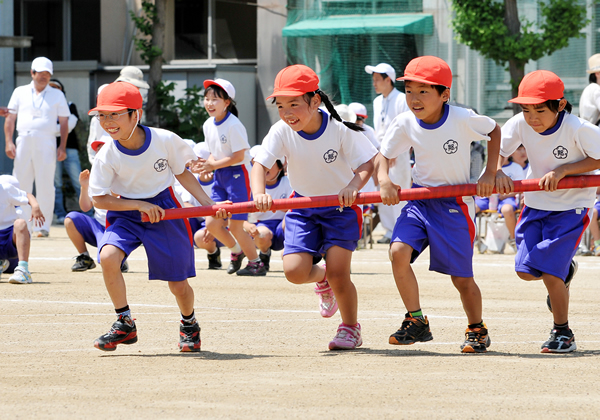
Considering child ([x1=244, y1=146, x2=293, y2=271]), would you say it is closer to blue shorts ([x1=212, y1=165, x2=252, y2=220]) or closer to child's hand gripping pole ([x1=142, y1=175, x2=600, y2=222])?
blue shorts ([x1=212, y1=165, x2=252, y2=220])

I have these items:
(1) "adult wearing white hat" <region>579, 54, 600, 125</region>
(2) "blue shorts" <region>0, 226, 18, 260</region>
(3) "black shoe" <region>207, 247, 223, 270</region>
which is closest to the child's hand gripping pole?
(2) "blue shorts" <region>0, 226, 18, 260</region>

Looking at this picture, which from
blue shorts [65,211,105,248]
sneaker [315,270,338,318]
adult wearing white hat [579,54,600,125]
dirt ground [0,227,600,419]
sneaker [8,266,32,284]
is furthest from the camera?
adult wearing white hat [579,54,600,125]

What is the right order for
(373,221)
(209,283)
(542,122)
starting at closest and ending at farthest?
(542,122)
(209,283)
(373,221)

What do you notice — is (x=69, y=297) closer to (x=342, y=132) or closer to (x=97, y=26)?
(x=342, y=132)

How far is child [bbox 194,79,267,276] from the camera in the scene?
10461 millimetres

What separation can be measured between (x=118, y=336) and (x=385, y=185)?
1815 millimetres

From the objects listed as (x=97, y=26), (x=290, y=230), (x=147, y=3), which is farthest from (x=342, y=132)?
(x=97, y=26)

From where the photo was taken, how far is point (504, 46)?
52.1 ft

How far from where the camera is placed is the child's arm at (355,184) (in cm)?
602

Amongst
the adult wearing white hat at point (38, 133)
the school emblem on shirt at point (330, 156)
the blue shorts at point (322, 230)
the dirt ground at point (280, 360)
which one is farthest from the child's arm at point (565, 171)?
the adult wearing white hat at point (38, 133)

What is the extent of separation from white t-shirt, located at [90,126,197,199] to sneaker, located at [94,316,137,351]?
791 millimetres

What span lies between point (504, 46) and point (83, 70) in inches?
375

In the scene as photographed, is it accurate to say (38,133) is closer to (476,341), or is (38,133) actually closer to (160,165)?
(160,165)

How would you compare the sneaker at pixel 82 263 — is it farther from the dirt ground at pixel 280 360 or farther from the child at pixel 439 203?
the child at pixel 439 203
